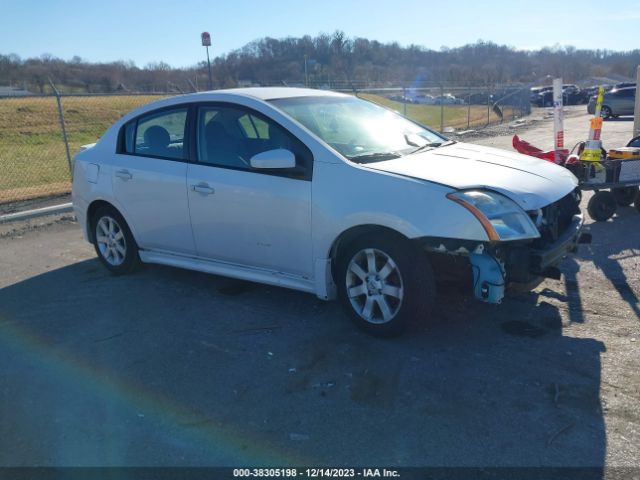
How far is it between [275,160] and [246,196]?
488 millimetres

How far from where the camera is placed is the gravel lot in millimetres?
2949

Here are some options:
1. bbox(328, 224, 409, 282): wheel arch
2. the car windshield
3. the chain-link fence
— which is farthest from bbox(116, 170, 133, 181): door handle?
the chain-link fence

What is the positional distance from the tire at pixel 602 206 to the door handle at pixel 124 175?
17.7ft

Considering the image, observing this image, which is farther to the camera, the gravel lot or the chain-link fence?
the chain-link fence

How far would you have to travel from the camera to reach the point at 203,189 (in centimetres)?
479

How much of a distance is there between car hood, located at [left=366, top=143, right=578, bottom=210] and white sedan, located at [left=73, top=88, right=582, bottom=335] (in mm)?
16

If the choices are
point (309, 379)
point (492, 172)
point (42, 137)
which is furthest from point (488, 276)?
point (42, 137)

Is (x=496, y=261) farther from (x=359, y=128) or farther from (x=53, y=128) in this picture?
(x=53, y=128)

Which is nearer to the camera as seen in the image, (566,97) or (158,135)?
(158,135)

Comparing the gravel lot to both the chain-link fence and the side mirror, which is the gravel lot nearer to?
the side mirror

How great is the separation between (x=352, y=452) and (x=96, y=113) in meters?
27.8

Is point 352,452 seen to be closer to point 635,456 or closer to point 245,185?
point 635,456

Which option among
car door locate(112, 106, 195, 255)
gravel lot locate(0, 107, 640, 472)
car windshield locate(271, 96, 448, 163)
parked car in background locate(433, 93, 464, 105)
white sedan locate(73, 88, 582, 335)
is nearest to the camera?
gravel lot locate(0, 107, 640, 472)

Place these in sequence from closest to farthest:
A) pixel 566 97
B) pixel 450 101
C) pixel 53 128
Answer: pixel 53 128 → pixel 566 97 → pixel 450 101
